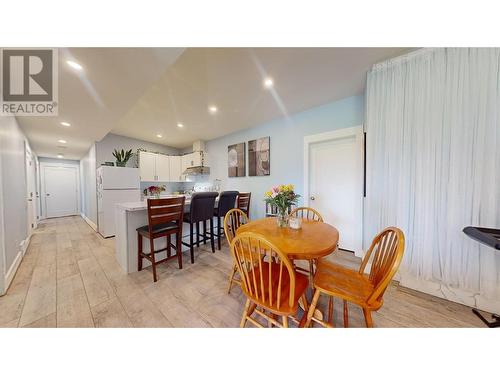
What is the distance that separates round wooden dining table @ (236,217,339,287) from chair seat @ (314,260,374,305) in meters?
0.16

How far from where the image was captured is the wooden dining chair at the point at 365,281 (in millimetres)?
892

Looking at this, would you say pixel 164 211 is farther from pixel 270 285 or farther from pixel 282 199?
pixel 270 285

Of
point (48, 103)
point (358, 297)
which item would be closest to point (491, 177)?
point (358, 297)

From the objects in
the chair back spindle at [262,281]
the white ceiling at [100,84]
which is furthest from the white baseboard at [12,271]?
the chair back spindle at [262,281]

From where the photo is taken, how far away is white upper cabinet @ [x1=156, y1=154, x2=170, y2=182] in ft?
15.0

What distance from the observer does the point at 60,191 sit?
19.8 feet

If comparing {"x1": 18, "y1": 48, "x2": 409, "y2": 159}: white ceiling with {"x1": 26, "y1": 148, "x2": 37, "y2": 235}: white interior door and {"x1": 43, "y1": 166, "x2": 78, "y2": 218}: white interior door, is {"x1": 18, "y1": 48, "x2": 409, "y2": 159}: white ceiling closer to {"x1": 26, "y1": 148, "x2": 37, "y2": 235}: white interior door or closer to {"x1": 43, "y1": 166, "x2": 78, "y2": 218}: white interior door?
{"x1": 26, "y1": 148, "x2": 37, "y2": 235}: white interior door

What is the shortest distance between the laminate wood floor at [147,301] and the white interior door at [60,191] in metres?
5.46

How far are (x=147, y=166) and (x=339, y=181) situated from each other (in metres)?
4.79

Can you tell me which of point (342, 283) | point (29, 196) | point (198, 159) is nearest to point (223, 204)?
point (342, 283)

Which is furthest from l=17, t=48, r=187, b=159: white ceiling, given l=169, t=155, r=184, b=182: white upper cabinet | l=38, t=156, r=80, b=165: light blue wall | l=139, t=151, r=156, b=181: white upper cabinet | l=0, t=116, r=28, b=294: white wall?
l=38, t=156, r=80, b=165: light blue wall

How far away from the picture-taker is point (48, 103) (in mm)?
2070
